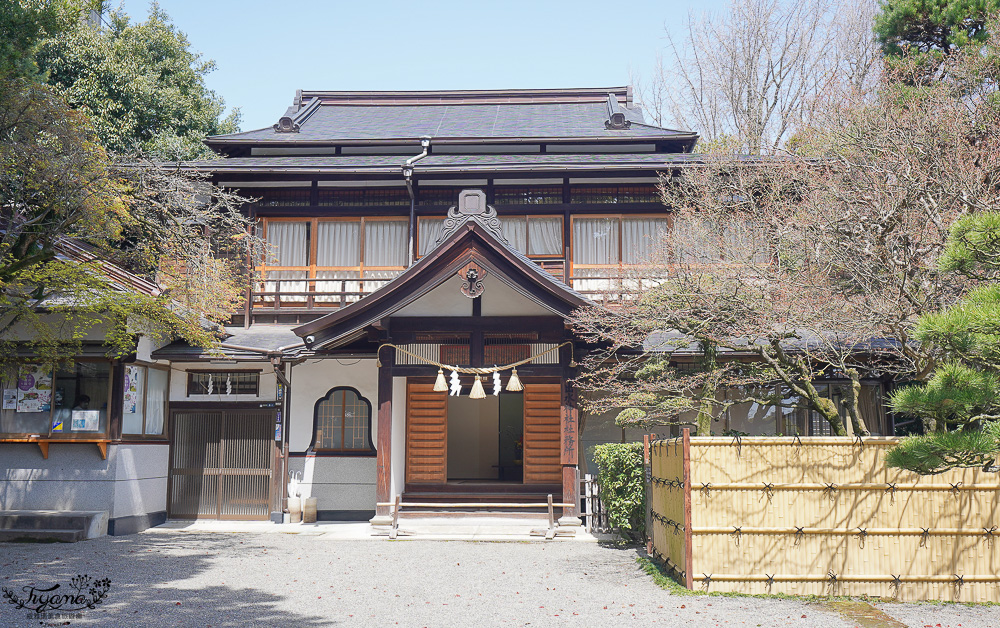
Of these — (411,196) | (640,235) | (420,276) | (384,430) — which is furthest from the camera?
(411,196)

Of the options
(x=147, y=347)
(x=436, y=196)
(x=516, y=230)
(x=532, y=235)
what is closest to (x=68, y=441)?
(x=147, y=347)

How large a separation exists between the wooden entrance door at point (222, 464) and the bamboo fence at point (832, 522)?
31.7 ft

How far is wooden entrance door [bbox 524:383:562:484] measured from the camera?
A: 15930 millimetres

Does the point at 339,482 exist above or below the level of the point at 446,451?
below

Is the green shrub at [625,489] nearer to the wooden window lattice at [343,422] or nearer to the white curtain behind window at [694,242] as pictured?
the white curtain behind window at [694,242]

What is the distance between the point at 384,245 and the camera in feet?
55.7

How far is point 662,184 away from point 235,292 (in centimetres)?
903

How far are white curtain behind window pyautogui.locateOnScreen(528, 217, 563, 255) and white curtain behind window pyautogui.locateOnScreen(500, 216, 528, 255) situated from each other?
0.38 ft

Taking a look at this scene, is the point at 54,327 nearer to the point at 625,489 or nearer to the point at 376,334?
the point at 376,334

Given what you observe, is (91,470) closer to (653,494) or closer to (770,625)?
(653,494)

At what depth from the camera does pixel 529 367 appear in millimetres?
13852

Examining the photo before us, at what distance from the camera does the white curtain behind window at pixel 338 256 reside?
16672mm

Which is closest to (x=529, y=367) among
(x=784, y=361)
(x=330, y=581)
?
(x=784, y=361)

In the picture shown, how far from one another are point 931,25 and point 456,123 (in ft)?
37.8
